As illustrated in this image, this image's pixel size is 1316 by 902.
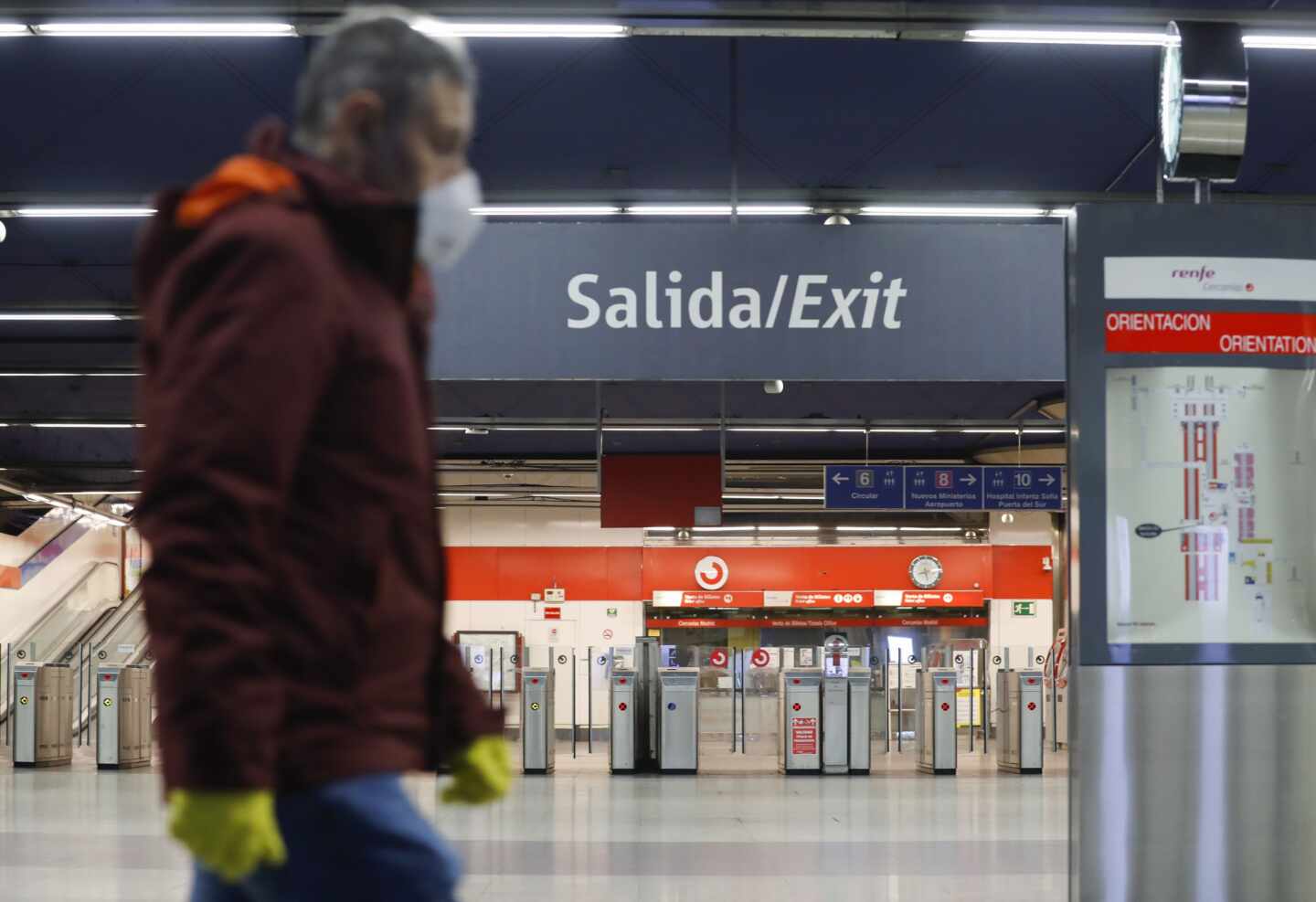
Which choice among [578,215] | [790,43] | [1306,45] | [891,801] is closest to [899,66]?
[790,43]

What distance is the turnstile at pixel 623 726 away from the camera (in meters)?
14.7

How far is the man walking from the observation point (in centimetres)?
122

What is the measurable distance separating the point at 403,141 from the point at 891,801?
1075cm

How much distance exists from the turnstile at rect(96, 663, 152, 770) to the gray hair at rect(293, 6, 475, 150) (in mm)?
14645

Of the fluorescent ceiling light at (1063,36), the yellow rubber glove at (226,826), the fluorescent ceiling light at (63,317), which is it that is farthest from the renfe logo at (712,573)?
the yellow rubber glove at (226,826)

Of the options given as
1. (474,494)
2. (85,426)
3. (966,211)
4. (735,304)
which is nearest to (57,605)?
(85,426)

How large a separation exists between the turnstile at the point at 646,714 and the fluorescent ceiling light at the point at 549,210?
21.1ft

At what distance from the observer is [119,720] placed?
15086 millimetres

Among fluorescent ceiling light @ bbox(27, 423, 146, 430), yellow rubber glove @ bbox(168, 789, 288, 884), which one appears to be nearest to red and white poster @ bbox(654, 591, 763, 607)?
fluorescent ceiling light @ bbox(27, 423, 146, 430)

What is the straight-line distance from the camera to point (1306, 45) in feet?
22.8

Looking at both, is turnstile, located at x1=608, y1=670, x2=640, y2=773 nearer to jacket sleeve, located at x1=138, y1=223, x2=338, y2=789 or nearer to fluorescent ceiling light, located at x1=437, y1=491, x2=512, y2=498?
fluorescent ceiling light, located at x1=437, y1=491, x2=512, y2=498

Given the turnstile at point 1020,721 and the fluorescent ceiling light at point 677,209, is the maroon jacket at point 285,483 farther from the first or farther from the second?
the turnstile at point 1020,721

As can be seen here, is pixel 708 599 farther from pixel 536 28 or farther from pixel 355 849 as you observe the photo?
pixel 355 849

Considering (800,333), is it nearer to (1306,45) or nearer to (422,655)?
(1306,45)
